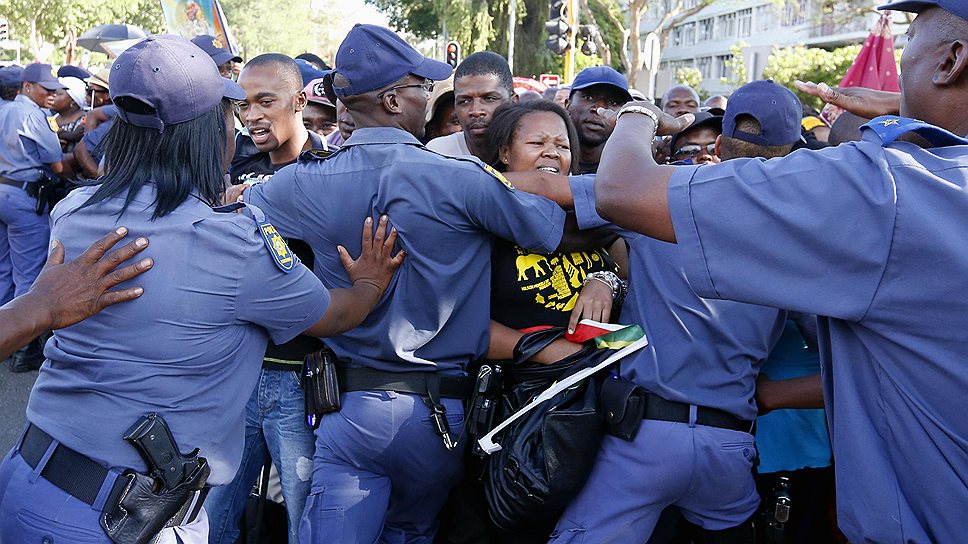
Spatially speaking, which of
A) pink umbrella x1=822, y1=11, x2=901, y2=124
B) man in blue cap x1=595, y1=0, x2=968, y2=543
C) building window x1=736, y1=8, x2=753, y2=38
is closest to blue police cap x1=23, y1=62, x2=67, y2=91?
pink umbrella x1=822, y1=11, x2=901, y2=124

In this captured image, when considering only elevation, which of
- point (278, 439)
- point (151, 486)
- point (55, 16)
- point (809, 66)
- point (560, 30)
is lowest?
point (809, 66)

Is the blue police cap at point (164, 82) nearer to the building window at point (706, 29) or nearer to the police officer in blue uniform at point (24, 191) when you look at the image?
the police officer in blue uniform at point (24, 191)

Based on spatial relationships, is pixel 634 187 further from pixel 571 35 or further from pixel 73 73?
pixel 571 35

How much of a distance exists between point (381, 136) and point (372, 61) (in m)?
0.27

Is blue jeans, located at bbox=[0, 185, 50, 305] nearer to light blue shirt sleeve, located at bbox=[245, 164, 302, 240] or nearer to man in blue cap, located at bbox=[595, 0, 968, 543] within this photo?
light blue shirt sleeve, located at bbox=[245, 164, 302, 240]

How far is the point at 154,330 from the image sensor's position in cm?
203

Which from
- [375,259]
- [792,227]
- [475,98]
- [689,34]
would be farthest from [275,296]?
[689,34]

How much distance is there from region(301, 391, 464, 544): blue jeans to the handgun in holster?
2.28 feet

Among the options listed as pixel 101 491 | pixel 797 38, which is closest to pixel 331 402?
pixel 101 491

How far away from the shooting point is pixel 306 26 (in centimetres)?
6384

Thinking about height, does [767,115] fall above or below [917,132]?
below

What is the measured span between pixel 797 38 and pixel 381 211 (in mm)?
44719

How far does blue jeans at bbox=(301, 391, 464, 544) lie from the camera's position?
2.71 m

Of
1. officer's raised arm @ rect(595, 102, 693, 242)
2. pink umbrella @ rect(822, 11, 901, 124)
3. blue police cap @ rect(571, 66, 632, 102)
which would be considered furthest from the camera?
pink umbrella @ rect(822, 11, 901, 124)
